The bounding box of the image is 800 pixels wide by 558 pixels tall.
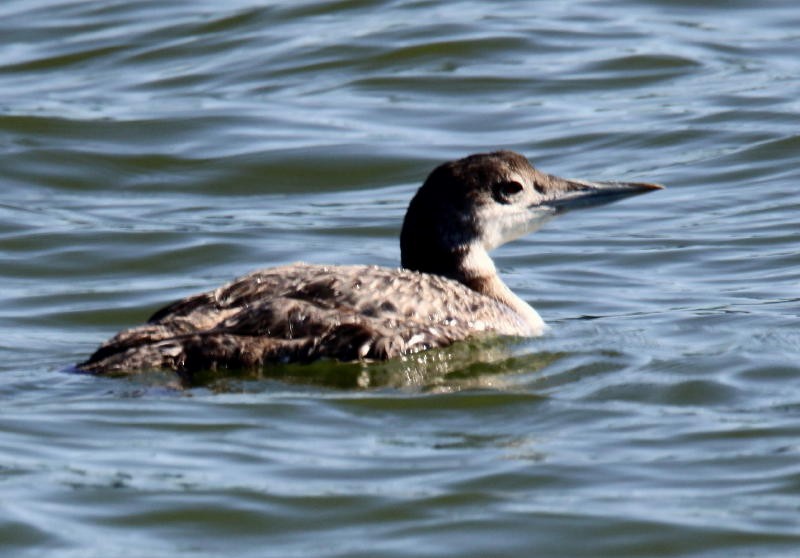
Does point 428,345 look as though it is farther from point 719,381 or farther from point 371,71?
point 371,71

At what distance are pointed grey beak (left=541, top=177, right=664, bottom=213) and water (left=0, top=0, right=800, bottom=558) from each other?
0.73 m

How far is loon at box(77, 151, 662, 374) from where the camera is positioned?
921 centimetres

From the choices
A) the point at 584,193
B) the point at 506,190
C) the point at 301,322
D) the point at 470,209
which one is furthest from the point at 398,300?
the point at 584,193

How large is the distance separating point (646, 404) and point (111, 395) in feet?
8.40

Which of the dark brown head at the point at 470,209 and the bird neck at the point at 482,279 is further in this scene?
→ the bird neck at the point at 482,279

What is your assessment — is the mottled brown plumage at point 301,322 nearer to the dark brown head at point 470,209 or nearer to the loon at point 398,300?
the loon at point 398,300

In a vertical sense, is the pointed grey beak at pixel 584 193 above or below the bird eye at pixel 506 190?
below

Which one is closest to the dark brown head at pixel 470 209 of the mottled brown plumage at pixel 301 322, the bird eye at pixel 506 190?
the bird eye at pixel 506 190

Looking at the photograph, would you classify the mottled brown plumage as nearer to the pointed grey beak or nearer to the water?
the water

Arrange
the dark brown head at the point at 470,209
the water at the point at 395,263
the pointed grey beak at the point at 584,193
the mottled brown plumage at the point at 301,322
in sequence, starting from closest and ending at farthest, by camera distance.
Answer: the water at the point at 395,263
the mottled brown plumage at the point at 301,322
the dark brown head at the point at 470,209
the pointed grey beak at the point at 584,193

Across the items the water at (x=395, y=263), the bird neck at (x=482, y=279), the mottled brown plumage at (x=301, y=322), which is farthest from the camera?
the bird neck at (x=482, y=279)

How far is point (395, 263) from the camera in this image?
43.0 feet

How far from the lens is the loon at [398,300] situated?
9.21m

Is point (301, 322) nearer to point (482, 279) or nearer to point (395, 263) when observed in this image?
point (482, 279)
